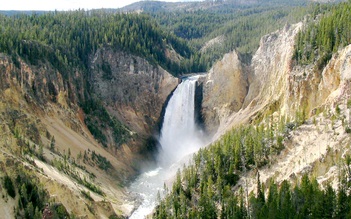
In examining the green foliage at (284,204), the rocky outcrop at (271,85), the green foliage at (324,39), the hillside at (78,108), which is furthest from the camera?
the green foliage at (324,39)

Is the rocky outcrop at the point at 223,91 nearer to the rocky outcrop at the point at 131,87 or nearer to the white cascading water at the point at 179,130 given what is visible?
the white cascading water at the point at 179,130

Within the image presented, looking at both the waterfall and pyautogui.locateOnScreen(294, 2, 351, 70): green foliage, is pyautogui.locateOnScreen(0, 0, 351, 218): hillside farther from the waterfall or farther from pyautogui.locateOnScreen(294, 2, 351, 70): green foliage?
the waterfall

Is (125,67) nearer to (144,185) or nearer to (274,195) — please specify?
(144,185)

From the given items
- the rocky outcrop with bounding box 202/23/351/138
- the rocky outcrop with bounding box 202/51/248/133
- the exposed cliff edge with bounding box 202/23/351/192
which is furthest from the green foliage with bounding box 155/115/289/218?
the rocky outcrop with bounding box 202/51/248/133

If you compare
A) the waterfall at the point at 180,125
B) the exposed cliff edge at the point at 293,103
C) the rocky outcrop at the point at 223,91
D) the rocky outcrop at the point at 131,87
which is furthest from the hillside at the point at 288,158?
the rocky outcrop at the point at 131,87

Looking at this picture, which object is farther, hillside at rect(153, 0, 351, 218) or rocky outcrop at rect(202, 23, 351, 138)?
rocky outcrop at rect(202, 23, 351, 138)

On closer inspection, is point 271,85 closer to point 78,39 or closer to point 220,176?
point 220,176
